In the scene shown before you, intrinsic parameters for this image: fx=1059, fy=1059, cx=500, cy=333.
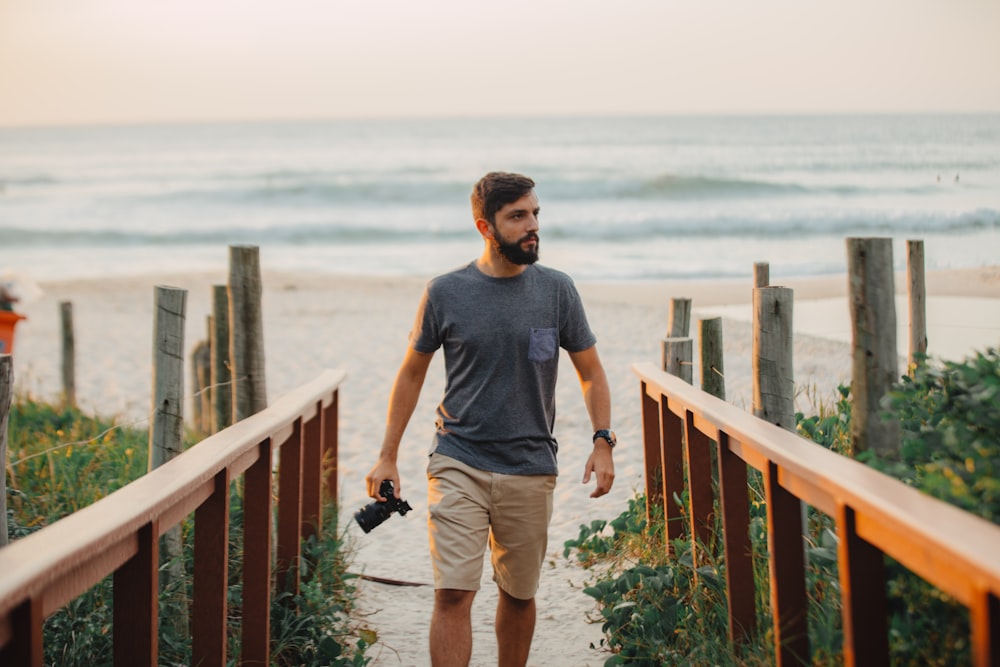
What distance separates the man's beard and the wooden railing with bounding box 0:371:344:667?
106 centimetres

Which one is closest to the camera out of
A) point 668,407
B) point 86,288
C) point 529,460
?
point 529,460

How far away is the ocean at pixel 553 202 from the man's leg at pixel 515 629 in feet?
11.3

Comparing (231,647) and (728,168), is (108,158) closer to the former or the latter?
(728,168)

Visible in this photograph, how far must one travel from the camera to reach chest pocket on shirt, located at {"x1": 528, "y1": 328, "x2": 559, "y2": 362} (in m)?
3.74

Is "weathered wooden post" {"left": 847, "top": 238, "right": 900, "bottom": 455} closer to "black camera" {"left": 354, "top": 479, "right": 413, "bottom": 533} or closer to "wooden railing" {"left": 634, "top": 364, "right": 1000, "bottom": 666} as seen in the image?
"wooden railing" {"left": 634, "top": 364, "right": 1000, "bottom": 666}

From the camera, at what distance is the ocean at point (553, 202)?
25266 mm

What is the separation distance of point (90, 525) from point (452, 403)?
1720 mm

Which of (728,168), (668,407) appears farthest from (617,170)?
(668,407)

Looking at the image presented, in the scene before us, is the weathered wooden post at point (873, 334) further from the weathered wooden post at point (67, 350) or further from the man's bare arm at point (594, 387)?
the weathered wooden post at point (67, 350)

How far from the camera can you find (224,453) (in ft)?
10.5

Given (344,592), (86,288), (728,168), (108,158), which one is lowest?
(344,592)

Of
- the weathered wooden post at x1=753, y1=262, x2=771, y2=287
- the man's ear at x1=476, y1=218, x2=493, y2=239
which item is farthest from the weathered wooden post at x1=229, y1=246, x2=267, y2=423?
the weathered wooden post at x1=753, y1=262, x2=771, y2=287

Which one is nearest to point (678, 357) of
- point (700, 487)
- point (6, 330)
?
point (700, 487)

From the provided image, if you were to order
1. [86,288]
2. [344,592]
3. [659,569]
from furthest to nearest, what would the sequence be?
1. [86,288]
2. [344,592]
3. [659,569]
